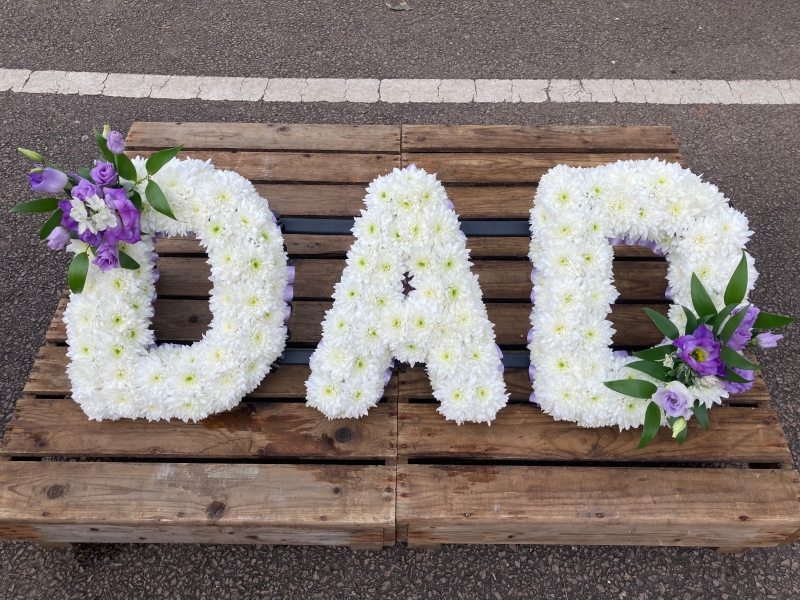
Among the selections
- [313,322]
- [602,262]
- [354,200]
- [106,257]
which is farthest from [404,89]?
[106,257]

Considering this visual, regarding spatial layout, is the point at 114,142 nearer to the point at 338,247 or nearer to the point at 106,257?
the point at 106,257

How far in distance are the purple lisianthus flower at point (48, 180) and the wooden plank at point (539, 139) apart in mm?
1486

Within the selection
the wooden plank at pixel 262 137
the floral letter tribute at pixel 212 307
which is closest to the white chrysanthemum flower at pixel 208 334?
the floral letter tribute at pixel 212 307

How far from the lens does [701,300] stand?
162 centimetres

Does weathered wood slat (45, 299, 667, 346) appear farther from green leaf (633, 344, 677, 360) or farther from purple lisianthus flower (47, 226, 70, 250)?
purple lisianthus flower (47, 226, 70, 250)

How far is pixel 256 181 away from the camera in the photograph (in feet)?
8.16

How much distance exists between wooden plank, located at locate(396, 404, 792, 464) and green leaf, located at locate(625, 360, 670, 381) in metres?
0.31

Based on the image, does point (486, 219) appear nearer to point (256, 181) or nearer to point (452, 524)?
point (256, 181)

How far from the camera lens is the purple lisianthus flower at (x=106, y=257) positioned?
1.60 m

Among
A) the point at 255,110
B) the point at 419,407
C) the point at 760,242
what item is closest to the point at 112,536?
the point at 419,407

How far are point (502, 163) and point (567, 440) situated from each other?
51.2 inches

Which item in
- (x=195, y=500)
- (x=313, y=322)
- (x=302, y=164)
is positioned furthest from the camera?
(x=302, y=164)

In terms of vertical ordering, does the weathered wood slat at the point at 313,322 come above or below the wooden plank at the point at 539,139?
below

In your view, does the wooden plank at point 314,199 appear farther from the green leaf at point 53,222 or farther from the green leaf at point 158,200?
the green leaf at point 53,222
